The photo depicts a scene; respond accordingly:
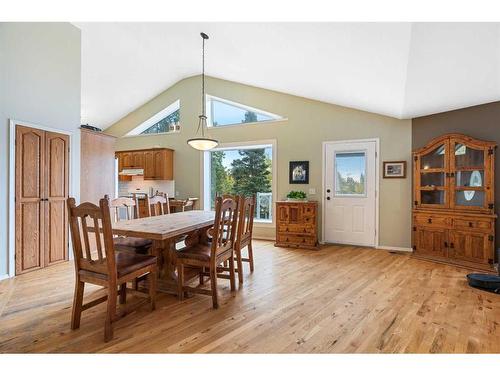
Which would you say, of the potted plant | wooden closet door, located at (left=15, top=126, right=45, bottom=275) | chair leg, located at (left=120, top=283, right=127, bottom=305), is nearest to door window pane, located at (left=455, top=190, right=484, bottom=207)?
the potted plant

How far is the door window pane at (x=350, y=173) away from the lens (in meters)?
5.01

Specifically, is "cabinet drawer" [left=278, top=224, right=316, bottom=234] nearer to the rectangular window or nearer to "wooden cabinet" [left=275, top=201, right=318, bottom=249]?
"wooden cabinet" [left=275, top=201, right=318, bottom=249]

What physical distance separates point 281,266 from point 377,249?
206 centimetres

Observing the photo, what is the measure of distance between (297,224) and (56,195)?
3.78m

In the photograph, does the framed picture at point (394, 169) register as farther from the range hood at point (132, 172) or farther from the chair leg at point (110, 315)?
the range hood at point (132, 172)

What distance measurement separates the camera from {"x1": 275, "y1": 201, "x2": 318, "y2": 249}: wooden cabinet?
15.9 ft

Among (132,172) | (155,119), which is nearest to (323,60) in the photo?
(155,119)

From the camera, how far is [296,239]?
4.96 m

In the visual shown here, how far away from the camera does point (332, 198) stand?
5.20 meters

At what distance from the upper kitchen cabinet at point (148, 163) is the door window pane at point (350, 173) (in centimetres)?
385

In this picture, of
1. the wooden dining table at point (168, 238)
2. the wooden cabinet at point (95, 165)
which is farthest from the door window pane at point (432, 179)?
the wooden cabinet at point (95, 165)

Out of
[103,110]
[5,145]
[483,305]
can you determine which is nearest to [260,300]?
[483,305]

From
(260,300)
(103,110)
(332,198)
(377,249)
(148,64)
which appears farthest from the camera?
(103,110)
